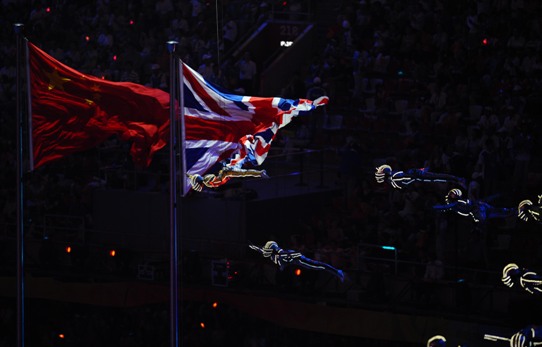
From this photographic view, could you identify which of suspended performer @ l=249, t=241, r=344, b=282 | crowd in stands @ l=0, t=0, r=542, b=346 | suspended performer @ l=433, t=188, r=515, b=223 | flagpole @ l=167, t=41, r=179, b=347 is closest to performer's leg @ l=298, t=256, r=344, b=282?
suspended performer @ l=249, t=241, r=344, b=282

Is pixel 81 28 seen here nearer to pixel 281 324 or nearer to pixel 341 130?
pixel 341 130

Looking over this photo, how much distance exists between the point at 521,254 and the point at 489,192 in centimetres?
170

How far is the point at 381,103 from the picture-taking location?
2912cm

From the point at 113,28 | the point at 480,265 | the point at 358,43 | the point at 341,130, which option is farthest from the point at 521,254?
the point at 113,28

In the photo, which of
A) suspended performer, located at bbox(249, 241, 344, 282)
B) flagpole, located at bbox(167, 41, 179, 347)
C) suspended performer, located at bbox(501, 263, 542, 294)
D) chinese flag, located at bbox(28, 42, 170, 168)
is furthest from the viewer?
chinese flag, located at bbox(28, 42, 170, 168)

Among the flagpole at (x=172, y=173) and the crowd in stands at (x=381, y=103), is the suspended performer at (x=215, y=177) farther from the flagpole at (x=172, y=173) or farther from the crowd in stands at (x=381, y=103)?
the crowd in stands at (x=381, y=103)

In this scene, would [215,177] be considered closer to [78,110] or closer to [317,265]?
[78,110]

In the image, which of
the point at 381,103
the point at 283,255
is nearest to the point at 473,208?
the point at 283,255

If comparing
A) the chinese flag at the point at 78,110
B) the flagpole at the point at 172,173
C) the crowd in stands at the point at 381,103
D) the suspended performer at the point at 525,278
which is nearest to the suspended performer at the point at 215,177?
the flagpole at the point at 172,173

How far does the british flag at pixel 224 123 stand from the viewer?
59.0 ft

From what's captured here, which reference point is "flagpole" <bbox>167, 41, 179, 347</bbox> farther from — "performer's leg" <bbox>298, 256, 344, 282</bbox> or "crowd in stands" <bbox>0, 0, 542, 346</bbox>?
"crowd in stands" <bbox>0, 0, 542, 346</bbox>

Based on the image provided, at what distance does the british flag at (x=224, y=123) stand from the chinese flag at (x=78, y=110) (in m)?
0.76

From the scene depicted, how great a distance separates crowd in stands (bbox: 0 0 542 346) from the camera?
80.5 ft

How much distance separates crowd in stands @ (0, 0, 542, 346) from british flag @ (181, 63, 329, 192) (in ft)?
19.6
